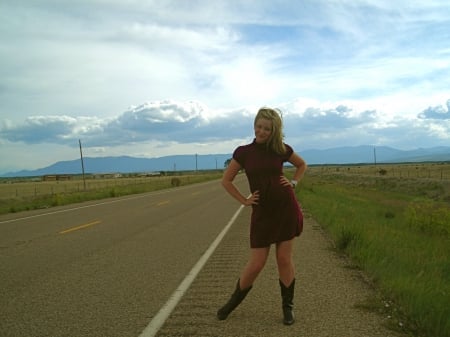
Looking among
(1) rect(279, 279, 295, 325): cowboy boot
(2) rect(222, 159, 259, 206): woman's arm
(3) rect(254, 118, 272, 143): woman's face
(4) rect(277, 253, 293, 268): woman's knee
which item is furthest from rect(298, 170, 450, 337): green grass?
(3) rect(254, 118, 272, 143): woman's face

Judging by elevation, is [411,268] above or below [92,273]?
below

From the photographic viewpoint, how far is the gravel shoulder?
4.35m

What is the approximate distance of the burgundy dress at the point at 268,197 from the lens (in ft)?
14.2

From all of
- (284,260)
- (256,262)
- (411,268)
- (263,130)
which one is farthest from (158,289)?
(411,268)

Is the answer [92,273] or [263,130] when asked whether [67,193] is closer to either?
[92,273]

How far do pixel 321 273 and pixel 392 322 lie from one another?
2.36m

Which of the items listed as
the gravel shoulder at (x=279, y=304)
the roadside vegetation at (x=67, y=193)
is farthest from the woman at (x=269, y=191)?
the roadside vegetation at (x=67, y=193)

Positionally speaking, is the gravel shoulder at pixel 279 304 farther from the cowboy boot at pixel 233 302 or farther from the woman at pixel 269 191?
the woman at pixel 269 191

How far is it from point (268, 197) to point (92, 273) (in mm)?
3801

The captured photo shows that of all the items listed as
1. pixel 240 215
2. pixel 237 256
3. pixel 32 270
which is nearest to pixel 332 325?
pixel 237 256

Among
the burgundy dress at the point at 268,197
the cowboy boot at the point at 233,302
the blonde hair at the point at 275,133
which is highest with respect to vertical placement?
the blonde hair at the point at 275,133

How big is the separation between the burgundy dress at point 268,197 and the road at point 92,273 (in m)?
1.52

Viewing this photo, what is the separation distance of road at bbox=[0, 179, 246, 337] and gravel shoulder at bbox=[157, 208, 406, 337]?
42 cm

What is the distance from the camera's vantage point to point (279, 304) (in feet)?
17.1
